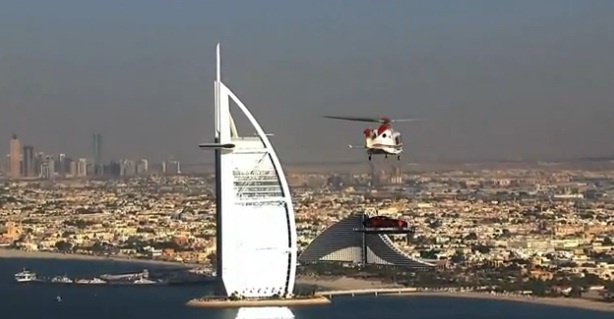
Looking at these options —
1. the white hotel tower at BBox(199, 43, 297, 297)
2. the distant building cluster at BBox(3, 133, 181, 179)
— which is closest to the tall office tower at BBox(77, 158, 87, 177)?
the distant building cluster at BBox(3, 133, 181, 179)

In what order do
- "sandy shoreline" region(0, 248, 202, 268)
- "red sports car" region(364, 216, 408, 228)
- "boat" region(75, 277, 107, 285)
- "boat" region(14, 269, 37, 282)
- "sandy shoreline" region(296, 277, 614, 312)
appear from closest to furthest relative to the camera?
"red sports car" region(364, 216, 408, 228) → "sandy shoreline" region(296, 277, 614, 312) → "boat" region(75, 277, 107, 285) → "boat" region(14, 269, 37, 282) → "sandy shoreline" region(0, 248, 202, 268)

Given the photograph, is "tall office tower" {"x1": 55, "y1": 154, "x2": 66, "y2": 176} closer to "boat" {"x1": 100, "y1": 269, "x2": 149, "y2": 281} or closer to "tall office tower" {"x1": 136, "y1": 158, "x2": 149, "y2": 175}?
"tall office tower" {"x1": 136, "y1": 158, "x2": 149, "y2": 175}

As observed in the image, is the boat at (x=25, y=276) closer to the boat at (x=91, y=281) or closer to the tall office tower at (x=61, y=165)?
the boat at (x=91, y=281)

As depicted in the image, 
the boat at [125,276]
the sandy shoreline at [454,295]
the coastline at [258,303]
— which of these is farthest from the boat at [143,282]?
the coastline at [258,303]

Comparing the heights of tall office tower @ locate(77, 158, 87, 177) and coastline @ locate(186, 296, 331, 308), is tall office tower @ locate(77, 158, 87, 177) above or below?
above

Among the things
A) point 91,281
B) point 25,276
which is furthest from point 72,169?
point 91,281

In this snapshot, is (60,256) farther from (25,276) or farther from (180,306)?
(180,306)

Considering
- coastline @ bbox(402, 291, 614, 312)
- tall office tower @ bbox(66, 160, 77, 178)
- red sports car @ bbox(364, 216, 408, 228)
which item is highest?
tall office tower @ bbox(66, 160, 77, 178)
